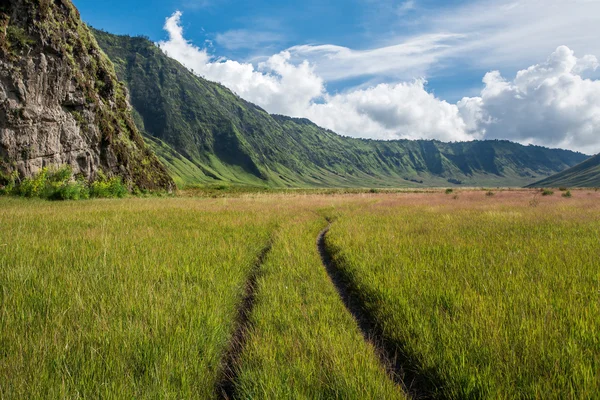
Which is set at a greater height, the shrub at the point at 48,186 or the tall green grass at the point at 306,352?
the shrub at the point at 48,186

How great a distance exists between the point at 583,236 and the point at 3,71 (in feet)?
133

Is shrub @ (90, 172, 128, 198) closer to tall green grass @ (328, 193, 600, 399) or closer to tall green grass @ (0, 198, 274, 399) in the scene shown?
tall green grass @ (0, 198, 274, 399)

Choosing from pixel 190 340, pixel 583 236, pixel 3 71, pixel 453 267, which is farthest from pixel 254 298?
pixel 3 71

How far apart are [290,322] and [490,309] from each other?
2.81m

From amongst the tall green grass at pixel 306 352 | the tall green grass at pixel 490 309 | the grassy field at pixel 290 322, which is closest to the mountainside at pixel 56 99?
the grassy field at pixel 290 322

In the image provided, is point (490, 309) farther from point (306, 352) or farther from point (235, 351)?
point (235, 351)

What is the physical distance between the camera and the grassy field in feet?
8.80

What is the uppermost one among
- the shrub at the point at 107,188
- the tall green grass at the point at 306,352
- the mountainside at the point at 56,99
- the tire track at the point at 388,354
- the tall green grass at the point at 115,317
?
the mountainside at the point at 56,99

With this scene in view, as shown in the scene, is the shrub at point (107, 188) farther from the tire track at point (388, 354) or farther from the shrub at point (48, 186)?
the tire track at point (388, 354)

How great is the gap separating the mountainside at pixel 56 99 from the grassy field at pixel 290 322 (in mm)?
26568

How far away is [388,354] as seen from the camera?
11.6 ft

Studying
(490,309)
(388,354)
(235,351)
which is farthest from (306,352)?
(490,309)

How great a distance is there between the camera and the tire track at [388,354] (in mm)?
2977

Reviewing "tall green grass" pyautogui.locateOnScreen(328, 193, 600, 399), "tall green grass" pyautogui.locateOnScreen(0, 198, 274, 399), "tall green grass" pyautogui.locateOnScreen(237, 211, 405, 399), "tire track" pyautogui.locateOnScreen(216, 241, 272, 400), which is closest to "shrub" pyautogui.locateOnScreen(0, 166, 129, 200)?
"tall green grass" pyautogui.locateOnScreen(0, 198, 274, 399)
